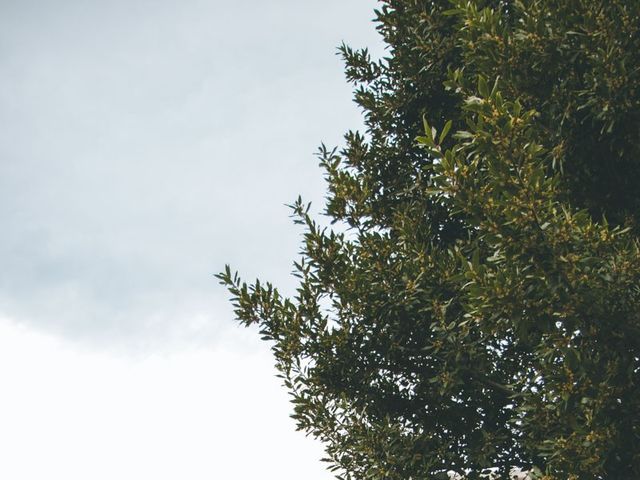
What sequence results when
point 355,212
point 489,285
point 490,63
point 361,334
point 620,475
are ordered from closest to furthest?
point 489,285
point 620,475
point 490,63
point 361,334
point 355,212

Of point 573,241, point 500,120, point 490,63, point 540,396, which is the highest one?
point 490,63

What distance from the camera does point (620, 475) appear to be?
27.1ft

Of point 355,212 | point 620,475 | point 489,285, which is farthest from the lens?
point 355,212

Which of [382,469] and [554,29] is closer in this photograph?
[554,29]

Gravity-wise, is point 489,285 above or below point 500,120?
below

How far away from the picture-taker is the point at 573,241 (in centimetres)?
730

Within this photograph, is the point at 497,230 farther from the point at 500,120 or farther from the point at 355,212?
the point at 355,212

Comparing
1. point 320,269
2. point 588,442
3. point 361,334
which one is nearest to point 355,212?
point 320,269

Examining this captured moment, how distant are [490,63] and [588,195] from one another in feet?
8.93

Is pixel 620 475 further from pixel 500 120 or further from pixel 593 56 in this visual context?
pixel 593 56

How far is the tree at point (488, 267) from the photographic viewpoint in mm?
7539

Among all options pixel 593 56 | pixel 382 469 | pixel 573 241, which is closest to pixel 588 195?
pixel 593 56

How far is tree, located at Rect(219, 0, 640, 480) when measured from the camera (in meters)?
7.54

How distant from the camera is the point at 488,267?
9453 mm
